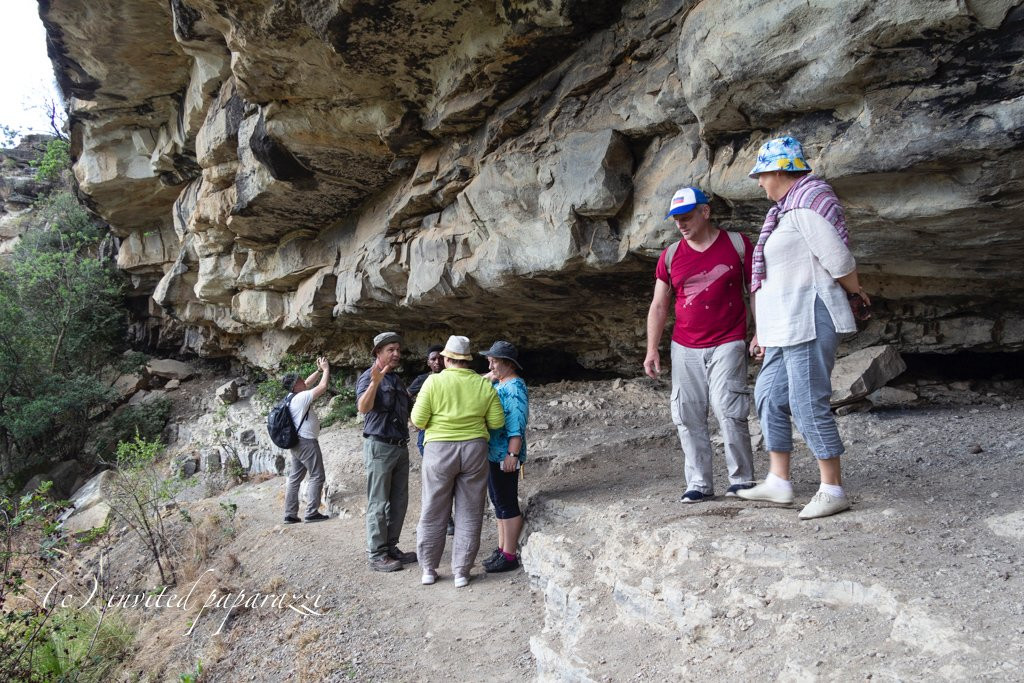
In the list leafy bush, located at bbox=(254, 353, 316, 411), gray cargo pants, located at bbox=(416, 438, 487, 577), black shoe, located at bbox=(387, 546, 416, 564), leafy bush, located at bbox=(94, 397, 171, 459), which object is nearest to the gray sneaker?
black shoe, located at bbox=(387, 546, 416, 564)

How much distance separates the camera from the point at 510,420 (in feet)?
14.2

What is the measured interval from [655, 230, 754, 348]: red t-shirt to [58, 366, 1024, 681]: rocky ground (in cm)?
89

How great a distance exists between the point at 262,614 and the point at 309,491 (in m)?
1.89

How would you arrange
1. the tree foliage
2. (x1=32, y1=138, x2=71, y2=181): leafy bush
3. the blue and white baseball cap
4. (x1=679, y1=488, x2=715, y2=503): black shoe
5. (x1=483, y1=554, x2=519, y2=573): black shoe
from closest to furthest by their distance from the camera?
the blue and white baseball cap, (x1=679, y1=488, x2=715, y2=503): black shoe, (x1=483, y1=554, x2=519, y2=573): black shoe, the tree foliage, (x1=32, y1=138, x2=71, y2=181): leafy bush

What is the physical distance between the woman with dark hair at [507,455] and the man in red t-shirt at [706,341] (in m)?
1.03

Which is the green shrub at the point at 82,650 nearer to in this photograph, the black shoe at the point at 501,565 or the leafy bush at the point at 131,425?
the black shoe at the point at 501,565

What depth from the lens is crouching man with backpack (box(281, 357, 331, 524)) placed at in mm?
6402

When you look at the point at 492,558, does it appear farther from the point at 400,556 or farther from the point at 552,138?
the point at 552,138

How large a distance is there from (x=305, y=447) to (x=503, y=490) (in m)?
2.93

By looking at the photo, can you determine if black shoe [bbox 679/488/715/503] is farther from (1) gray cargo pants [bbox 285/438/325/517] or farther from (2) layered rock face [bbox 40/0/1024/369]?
(1) gray cargo pants [bbox 285/438/325/517]

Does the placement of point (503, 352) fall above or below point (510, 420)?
above

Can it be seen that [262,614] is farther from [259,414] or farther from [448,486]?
[259,414]

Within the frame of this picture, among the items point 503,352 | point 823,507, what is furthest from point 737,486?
point 503,352

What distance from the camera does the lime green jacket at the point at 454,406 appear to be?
13.6 feet
